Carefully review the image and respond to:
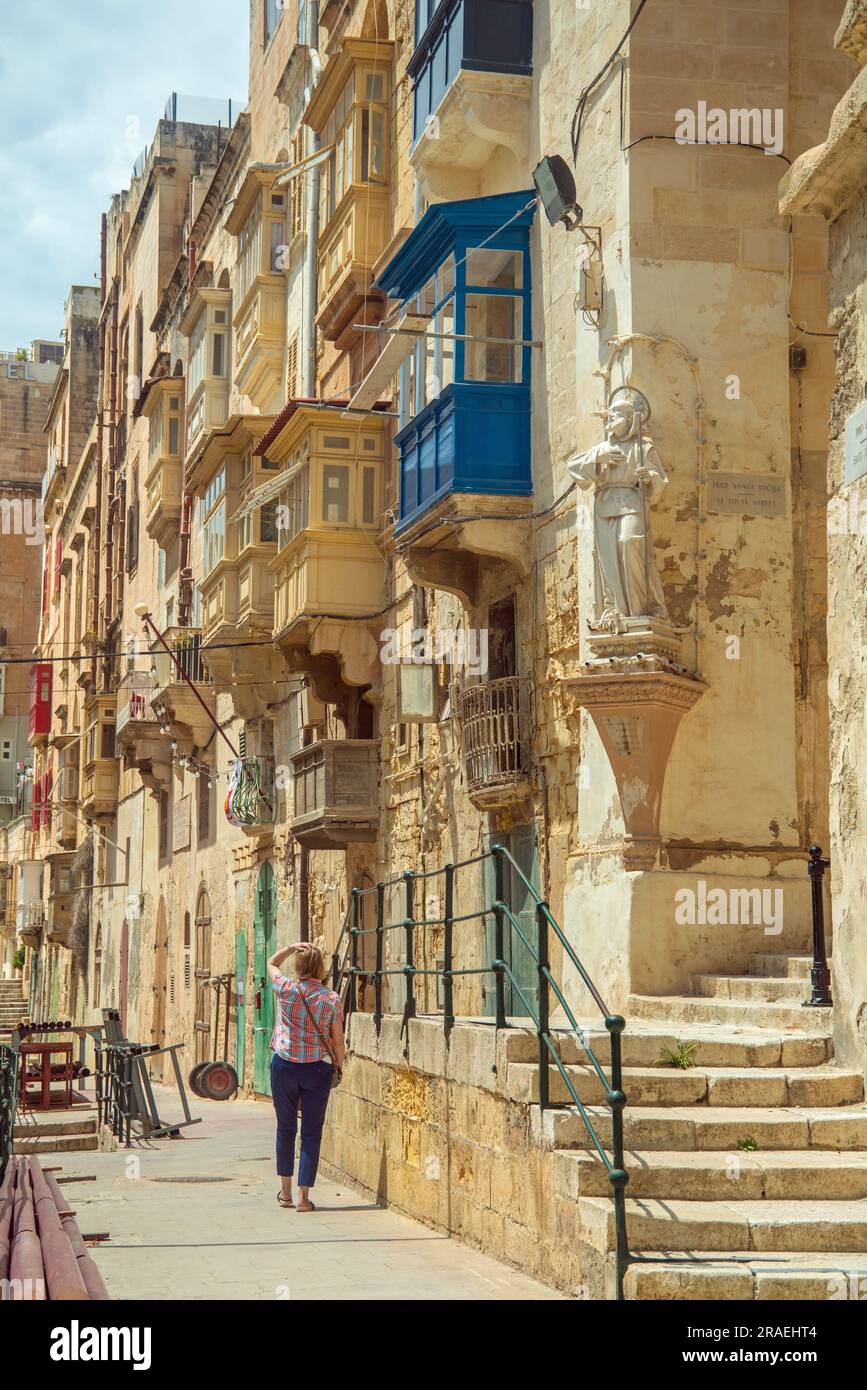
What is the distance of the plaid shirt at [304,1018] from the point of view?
10.6 metres

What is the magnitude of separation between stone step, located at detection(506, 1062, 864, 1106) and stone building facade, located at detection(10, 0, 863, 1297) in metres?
0.05

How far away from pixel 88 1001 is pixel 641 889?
121 ft

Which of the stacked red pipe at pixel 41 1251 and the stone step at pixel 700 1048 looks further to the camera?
the stone step at pixel 700 1048

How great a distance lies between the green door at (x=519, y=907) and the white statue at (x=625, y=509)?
3.09 metres

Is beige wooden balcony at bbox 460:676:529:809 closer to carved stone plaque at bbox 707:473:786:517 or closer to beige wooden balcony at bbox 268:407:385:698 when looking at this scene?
carved stone plaque at bbox 707:473:786:517

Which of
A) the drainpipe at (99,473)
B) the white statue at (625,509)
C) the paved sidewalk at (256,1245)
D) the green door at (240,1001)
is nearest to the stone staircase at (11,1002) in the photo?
the drainpipe at (99,473)

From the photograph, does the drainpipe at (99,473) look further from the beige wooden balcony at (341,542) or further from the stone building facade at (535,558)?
the beige wooden balcony at (341,542)

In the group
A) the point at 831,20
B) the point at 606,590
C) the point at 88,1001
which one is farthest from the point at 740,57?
the point at 88,1001

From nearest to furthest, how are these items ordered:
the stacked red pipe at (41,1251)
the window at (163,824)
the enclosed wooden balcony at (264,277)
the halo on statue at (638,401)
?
1. the stacked red pipe at (41,1251)
2. the halo on statue at (638,401)
3. the enclosed wooden balcony at (264,277)
4. the window at (163,824)

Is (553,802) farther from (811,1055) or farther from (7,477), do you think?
(7,477)

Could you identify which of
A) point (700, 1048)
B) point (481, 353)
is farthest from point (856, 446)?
point (481, 353)

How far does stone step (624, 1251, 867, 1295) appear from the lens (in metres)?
6.24

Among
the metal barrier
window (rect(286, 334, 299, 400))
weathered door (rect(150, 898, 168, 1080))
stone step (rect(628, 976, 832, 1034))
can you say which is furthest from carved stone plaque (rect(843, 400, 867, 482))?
Result: weathered door (rect(150, 898, 168, 1080))

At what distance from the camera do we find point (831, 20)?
45.0 feet
